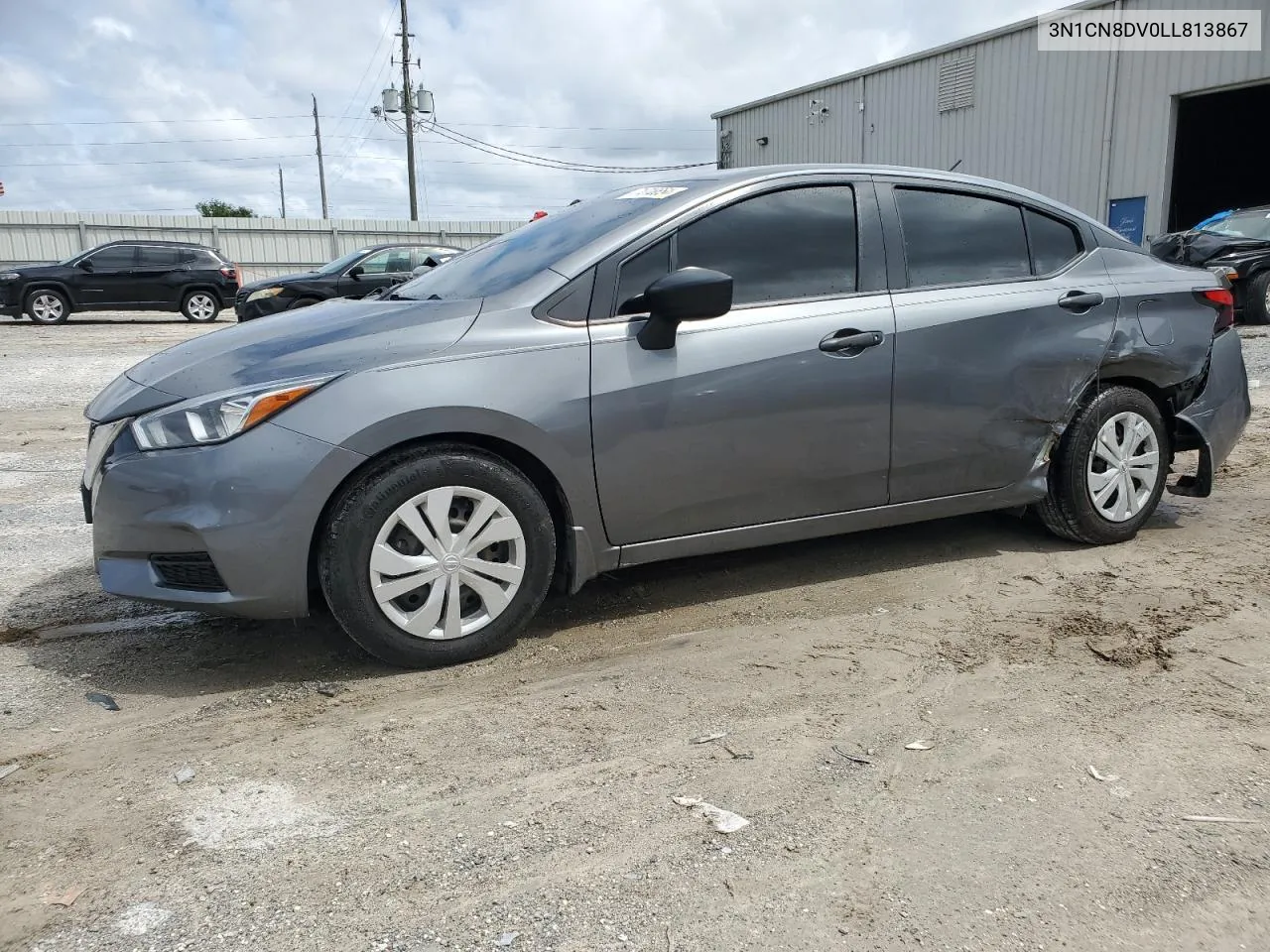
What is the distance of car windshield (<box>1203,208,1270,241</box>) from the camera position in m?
13.0

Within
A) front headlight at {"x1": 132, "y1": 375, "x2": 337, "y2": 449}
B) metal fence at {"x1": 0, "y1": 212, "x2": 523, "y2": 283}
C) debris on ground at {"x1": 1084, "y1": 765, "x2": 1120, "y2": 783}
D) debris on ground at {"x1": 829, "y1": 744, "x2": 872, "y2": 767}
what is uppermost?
metal fence at {"x1": 0, "y1": 212, "x2": 523, "y2": 283}

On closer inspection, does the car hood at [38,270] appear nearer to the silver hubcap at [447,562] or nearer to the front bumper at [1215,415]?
the silver hubcap at [447,562]

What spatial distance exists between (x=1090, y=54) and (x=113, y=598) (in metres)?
19.7

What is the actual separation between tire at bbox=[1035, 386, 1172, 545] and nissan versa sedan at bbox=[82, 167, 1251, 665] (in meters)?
0.01

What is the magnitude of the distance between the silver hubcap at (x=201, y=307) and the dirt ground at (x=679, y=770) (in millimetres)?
→ 15780

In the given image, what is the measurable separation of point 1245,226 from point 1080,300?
11.1 meters

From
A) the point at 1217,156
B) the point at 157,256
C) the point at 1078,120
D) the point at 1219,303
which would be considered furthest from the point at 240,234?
the point at 1219,303

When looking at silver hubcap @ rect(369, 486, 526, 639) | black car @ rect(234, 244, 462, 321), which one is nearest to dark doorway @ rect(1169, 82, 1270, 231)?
black car @ rect(234, 244, 462, 321)

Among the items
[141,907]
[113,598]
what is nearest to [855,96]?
[113,598]

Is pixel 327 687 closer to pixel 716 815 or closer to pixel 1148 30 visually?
pixel 716 815

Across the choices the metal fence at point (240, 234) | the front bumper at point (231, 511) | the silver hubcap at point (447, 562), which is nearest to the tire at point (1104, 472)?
the silver hubcap at point (447, 562)

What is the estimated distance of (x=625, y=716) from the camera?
9.66 ft

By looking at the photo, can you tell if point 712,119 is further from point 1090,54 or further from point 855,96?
point 1090,54

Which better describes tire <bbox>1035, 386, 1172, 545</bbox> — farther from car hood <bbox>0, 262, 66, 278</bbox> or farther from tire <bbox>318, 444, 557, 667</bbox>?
car hood <bbox>0, 262, 66, 278</bbox>
